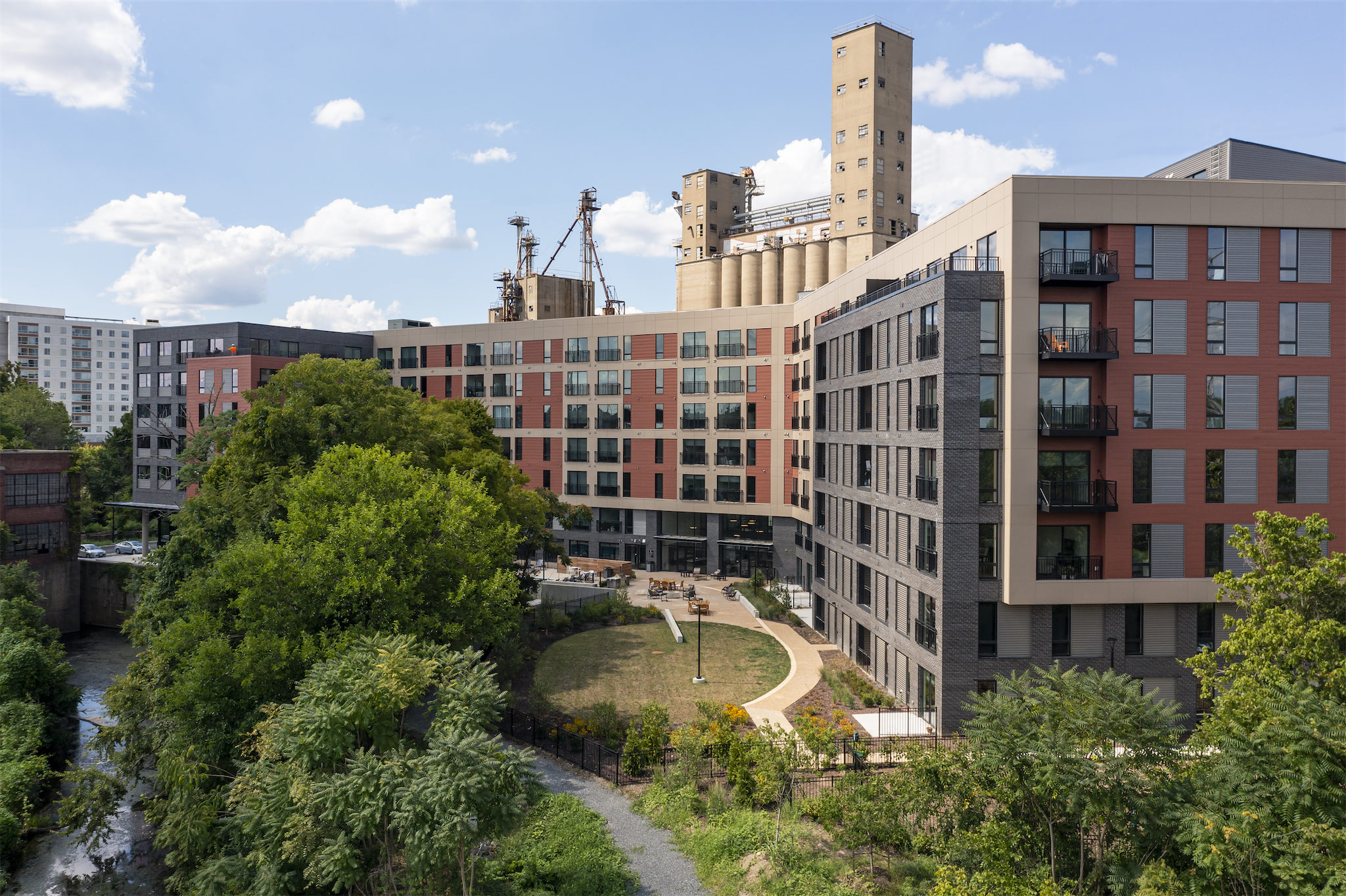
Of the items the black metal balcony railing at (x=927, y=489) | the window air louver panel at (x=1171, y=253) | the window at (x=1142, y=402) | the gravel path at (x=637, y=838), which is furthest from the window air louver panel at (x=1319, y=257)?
the gravel path at (x=637, y=838)

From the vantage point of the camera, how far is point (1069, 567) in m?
31.7

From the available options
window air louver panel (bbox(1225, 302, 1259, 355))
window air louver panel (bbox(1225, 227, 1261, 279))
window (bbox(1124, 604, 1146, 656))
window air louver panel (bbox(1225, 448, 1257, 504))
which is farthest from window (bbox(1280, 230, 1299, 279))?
window (bbox(1124, 604, 1146, 656))

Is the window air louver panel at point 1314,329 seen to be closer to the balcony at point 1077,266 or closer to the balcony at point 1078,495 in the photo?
the balcony at point 1077,266

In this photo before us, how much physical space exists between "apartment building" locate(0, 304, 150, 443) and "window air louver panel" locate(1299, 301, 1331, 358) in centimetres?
18847

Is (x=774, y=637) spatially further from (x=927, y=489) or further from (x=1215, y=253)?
(x=1215, y=253)

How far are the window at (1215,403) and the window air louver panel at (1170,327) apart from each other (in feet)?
5.33

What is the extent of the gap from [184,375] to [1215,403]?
258 feet

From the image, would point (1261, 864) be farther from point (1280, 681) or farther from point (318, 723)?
point (318, 723)

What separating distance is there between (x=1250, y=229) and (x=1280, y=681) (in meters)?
21.3

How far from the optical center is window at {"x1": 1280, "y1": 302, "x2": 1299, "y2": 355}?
32031 mm

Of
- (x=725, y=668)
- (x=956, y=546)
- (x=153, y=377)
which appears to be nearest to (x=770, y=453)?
(x=725, y=668)

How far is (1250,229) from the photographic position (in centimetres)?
3200

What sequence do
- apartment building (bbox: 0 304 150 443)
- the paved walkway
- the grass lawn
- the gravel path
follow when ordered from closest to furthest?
the gravel path
the paved walkway
the grass lawn
apartment building (bbox: 0 304 150 443)

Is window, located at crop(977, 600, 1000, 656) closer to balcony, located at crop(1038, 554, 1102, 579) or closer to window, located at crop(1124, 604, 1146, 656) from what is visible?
balcony, located at crop(1038, 554, 1102, 579)
